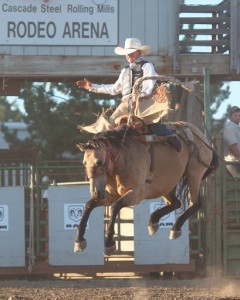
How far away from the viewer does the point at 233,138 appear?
566 inches

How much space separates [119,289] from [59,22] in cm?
503

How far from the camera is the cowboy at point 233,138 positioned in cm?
1433

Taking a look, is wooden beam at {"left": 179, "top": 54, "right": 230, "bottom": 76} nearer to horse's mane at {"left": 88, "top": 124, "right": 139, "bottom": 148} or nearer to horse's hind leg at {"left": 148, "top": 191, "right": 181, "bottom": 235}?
horse's hind leg at {"left": 148, "top": 191, "right": 181, "bottom": 235}

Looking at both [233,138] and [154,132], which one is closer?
[154,132]

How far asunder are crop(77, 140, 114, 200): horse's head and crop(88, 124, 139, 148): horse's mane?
0.03 metres

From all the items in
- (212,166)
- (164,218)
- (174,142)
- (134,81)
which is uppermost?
(134,81)

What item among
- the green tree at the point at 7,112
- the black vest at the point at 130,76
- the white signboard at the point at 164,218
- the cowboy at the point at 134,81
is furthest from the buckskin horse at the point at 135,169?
the green tree at the point at 7,112

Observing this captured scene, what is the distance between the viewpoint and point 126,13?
15594mm

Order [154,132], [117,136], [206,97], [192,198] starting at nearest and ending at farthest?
1. [117,136]
2. [154,132]
3. [192,198]
4. [206,97]

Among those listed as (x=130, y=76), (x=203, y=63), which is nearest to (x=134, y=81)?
(x=130, y=76)

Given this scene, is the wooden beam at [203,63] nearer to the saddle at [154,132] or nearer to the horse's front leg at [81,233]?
the saddle at [154,132]

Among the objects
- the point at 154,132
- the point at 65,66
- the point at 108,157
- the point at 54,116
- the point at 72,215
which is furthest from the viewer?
the point at 54,116

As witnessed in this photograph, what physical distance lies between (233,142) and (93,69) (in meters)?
2.71

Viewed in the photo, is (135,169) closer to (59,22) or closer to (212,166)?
(212,166)
